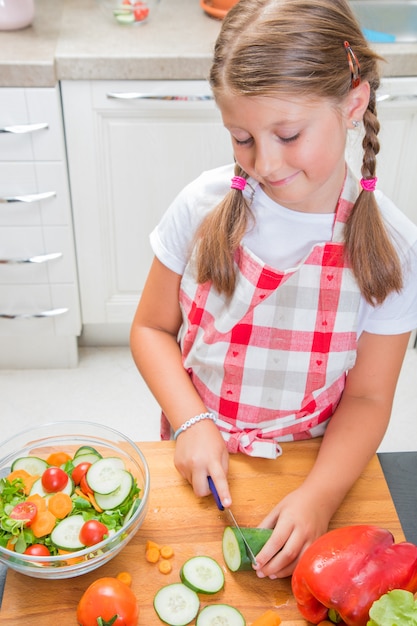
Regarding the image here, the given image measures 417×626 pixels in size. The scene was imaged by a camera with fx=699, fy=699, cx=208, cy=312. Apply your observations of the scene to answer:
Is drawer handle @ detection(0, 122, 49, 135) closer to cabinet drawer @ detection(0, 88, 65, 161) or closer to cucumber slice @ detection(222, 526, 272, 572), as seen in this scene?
cabinet drawer @ detection(0, 88, 65, 161)

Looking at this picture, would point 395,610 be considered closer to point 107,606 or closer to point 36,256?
point 107,606

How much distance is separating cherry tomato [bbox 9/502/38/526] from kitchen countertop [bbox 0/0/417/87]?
1.28m

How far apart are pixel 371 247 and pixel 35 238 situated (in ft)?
4.34

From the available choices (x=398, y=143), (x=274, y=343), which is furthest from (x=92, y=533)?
(x=398, y=143)

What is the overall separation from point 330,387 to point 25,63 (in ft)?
3.88

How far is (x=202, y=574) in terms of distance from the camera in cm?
79

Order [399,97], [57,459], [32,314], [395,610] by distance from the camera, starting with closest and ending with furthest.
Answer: [395,610] → [57,459] → [399,97] → [32,314]

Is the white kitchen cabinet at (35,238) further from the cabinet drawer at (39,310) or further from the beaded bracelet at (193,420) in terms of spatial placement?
the beaded bracelet at (193,420)

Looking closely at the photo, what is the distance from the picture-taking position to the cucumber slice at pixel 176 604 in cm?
75

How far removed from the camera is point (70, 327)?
2254 millimetres

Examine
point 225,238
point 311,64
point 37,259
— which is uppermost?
point 311,64

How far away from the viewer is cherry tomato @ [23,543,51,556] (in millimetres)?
773

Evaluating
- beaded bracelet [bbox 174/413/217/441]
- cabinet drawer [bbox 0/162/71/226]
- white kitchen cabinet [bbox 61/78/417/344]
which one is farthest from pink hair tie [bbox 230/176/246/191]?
cabinet drawer [bbox 0/162/71/226]

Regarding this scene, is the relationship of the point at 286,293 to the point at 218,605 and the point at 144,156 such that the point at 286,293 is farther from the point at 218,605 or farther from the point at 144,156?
the point at 144,156
